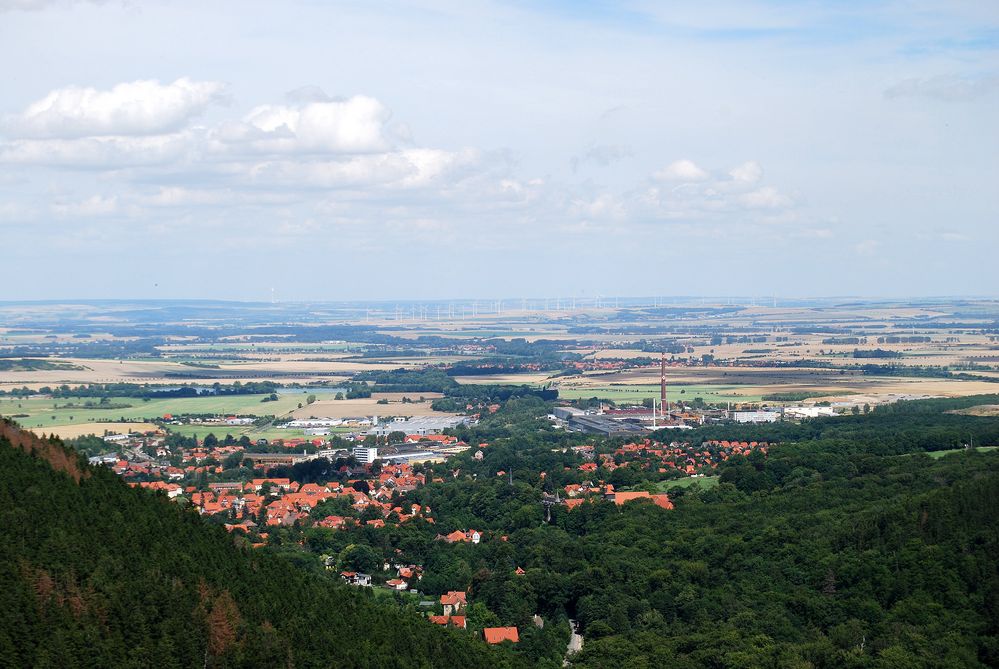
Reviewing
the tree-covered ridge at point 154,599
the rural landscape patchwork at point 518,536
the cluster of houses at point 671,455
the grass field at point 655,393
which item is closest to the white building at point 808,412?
the rural landscape patchwork at point 518,536

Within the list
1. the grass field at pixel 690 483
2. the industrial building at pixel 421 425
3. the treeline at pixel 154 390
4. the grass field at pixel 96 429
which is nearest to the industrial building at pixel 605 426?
the industrial building at pixel 421 425

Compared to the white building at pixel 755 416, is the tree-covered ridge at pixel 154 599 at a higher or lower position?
higher

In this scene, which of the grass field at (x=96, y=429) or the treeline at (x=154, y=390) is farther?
the treeline at (x=154, y=390)

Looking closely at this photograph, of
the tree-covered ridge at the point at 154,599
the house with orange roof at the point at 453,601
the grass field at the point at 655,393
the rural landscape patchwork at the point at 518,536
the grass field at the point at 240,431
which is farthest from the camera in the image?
the grass field at the point at 655,393

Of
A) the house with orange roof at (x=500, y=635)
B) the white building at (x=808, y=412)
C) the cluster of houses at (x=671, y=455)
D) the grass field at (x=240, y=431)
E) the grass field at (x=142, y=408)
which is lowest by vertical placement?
the house with orange roof at (x=500, y=635)

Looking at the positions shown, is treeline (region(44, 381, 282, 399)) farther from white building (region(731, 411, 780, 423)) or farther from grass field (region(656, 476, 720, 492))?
grass field (region(656, 476, 720, 492))

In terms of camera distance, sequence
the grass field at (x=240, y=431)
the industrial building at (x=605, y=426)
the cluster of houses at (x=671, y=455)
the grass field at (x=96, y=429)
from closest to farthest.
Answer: the cluster of houses at (x=671, y=455), the grass field at (x=96, y=429), the industrial building at (x=605, y=426), the grass field at (x=240, y=431)

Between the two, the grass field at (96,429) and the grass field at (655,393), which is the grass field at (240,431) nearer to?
the grass field at (96,429)

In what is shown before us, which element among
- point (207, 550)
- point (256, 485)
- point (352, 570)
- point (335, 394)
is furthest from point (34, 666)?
point (335, 394)

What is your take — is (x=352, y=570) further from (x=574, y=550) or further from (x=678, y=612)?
(x=678, y=612)
